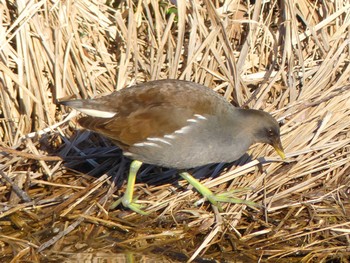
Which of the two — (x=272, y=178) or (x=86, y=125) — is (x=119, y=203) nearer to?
(x=86, y=125)

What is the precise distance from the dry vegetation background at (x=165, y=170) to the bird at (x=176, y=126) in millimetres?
246

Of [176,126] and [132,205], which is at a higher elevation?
[176,126]

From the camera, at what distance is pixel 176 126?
5.51m

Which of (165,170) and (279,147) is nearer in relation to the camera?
(279,147)

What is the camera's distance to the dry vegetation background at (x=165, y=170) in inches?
213

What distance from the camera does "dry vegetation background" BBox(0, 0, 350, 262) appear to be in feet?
17.8

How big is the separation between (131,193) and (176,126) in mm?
613

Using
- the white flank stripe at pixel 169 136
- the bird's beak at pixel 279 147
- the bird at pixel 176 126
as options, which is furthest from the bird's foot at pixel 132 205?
the bird's beak at pixel 279 147

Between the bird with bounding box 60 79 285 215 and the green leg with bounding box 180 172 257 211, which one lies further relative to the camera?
the green leg with bounding box 180 172 257 211

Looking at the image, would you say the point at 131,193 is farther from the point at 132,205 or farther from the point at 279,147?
the point at 279,147

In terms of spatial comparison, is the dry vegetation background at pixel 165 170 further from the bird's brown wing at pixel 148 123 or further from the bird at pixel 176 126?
the bird's brown wing at pixel 148 123

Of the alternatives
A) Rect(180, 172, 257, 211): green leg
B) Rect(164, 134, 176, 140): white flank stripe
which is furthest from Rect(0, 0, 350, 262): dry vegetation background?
Rect(164, 134, 176, 140): white flank stripe

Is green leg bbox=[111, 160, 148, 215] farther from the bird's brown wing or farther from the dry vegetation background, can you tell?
the bird's brown wing

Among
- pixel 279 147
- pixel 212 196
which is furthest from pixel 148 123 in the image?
pixel 279 147
